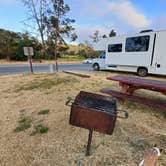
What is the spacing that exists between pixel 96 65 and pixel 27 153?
11658 millimetres

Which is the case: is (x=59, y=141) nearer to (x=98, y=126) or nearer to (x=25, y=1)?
(x=98, y=126)

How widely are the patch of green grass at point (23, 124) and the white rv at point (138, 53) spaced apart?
26.0 ft

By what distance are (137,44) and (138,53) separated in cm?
56

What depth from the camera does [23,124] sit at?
3.52 m

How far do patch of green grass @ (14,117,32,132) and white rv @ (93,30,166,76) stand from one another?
26.0 feet

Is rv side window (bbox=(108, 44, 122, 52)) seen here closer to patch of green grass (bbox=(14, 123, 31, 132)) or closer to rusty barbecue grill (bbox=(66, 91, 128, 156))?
patch of green grass (bbox=(14, 123, 31, 132))

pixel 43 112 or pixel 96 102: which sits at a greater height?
pixel 96 102

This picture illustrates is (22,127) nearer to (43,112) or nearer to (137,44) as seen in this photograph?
(43,112)

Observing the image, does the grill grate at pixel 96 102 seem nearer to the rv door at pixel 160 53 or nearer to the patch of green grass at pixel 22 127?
the patch of green grass at pixel 22 127

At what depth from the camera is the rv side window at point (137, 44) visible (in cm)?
950

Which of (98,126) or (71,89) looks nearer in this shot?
(98,126)

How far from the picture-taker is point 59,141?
2.85 metres

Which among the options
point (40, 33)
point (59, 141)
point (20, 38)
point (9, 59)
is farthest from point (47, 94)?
point (20, 38)

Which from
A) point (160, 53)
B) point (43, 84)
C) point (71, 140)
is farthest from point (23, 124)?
Answer: point (160, 53)
